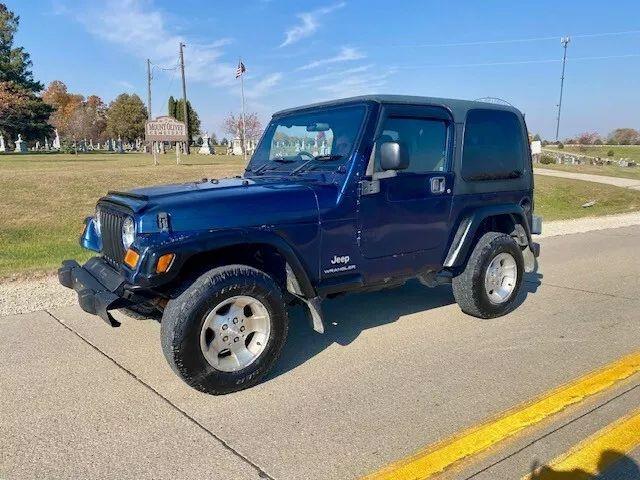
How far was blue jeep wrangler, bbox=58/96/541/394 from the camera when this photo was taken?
3373mm

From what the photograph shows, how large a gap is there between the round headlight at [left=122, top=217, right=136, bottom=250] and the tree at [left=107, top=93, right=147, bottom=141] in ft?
272

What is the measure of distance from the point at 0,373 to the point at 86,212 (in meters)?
8.51

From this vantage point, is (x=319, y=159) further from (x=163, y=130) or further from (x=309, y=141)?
(x=163, y=130)

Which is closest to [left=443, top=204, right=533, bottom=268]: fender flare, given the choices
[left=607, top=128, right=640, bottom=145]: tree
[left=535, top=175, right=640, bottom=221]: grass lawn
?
[left=535, top=175, right=640, bottom=221]: grass lawn

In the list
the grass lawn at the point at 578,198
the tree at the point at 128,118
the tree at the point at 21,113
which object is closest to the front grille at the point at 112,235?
the grass lawn at the point at 578,198

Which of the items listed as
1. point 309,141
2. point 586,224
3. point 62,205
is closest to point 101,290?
point 309,141

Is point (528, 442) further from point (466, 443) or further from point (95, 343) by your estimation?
point (95, 343)

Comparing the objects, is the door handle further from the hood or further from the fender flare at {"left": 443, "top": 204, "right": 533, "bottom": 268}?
the hood

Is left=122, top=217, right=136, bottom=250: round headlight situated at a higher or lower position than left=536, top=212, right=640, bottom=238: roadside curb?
higher

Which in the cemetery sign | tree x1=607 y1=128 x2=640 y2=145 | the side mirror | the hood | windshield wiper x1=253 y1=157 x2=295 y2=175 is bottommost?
the hood

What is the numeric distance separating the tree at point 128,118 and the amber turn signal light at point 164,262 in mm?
83407

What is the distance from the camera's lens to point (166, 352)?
3.33m

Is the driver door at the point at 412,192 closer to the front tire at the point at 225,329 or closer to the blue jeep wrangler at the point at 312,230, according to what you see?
the blue jeep wrangler at the point at 312,230

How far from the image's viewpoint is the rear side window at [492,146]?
4887 millimetres
